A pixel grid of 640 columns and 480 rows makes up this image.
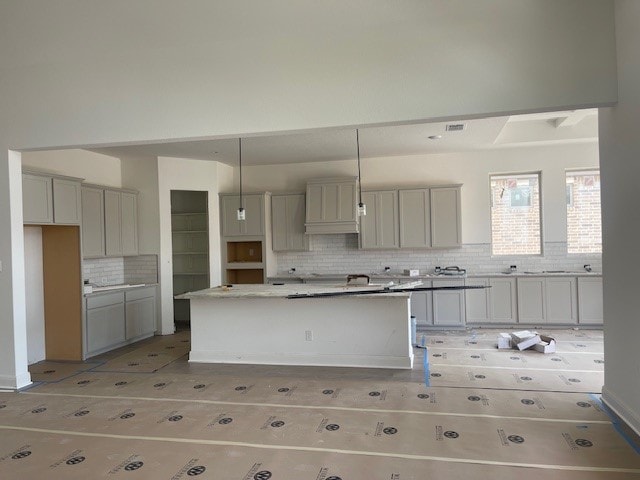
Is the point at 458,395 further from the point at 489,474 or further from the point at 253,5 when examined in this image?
the point at 253,5

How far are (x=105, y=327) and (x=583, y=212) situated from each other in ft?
25.4

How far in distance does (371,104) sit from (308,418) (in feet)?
9.11

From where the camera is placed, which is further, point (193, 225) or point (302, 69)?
point (193, 225)

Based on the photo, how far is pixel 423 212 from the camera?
7930mm

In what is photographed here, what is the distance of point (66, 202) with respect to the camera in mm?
5879

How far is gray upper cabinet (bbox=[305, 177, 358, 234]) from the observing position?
26.3ft

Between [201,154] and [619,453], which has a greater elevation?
[201,154]

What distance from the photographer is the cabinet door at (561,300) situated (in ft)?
23.8

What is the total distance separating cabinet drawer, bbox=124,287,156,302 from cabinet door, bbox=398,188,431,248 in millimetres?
4233

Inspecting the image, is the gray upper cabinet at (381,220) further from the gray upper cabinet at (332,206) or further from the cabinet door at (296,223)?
the cabinet door at (296,223)

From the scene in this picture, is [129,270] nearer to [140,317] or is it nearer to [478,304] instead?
[140,317]

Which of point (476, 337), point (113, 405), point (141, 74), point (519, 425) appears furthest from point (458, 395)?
point (141, 74)

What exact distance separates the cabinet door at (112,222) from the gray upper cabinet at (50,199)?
796 mm

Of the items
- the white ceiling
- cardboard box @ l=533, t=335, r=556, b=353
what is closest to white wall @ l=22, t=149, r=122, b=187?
the white ceiling
